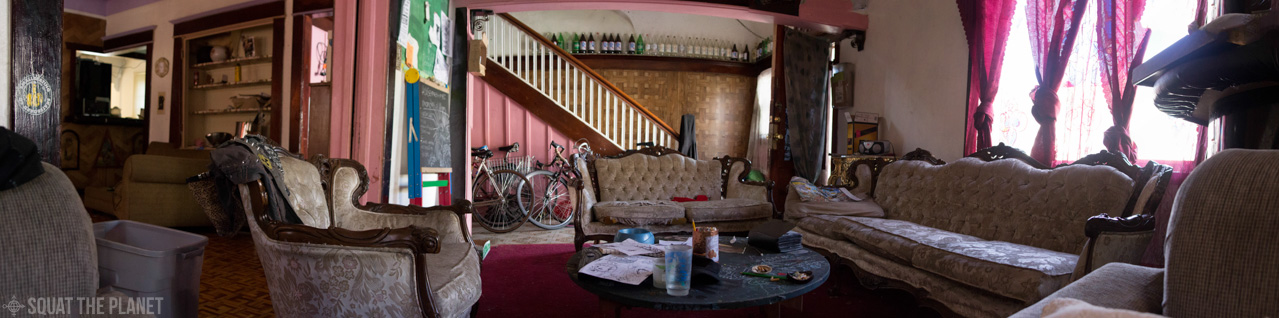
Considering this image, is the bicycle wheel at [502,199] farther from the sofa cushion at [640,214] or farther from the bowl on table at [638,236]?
the bowl on table at [638,236]

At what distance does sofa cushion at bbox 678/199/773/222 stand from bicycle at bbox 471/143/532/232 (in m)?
1.89

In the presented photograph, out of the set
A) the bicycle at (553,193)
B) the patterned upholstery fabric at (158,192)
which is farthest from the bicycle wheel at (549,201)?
the patterned upholstery fabric at (158,192)

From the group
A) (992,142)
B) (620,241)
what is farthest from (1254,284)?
(992,142)

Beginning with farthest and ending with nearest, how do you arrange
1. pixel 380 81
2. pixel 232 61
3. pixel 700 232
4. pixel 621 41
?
1. pixel 621 41
2. pixel 232 61
3. pixel 380 81
4. pixel 700 232

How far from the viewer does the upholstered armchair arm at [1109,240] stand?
176 centimetres

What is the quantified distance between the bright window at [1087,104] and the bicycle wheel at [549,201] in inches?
146

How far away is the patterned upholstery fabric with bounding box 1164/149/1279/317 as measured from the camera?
3.09ft

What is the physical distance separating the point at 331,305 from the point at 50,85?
3.59 ft

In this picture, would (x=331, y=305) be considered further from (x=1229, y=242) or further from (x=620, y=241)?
(x=1229, y=242)

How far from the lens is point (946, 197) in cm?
293

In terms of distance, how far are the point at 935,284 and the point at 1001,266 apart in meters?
0.32

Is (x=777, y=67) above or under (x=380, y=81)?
above

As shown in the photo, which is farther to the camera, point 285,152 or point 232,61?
point 232,61

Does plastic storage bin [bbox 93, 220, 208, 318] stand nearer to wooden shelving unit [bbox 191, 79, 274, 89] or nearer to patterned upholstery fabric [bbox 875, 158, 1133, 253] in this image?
patterned upholstery fabric [bbox 875, 158, 1133, 253]
